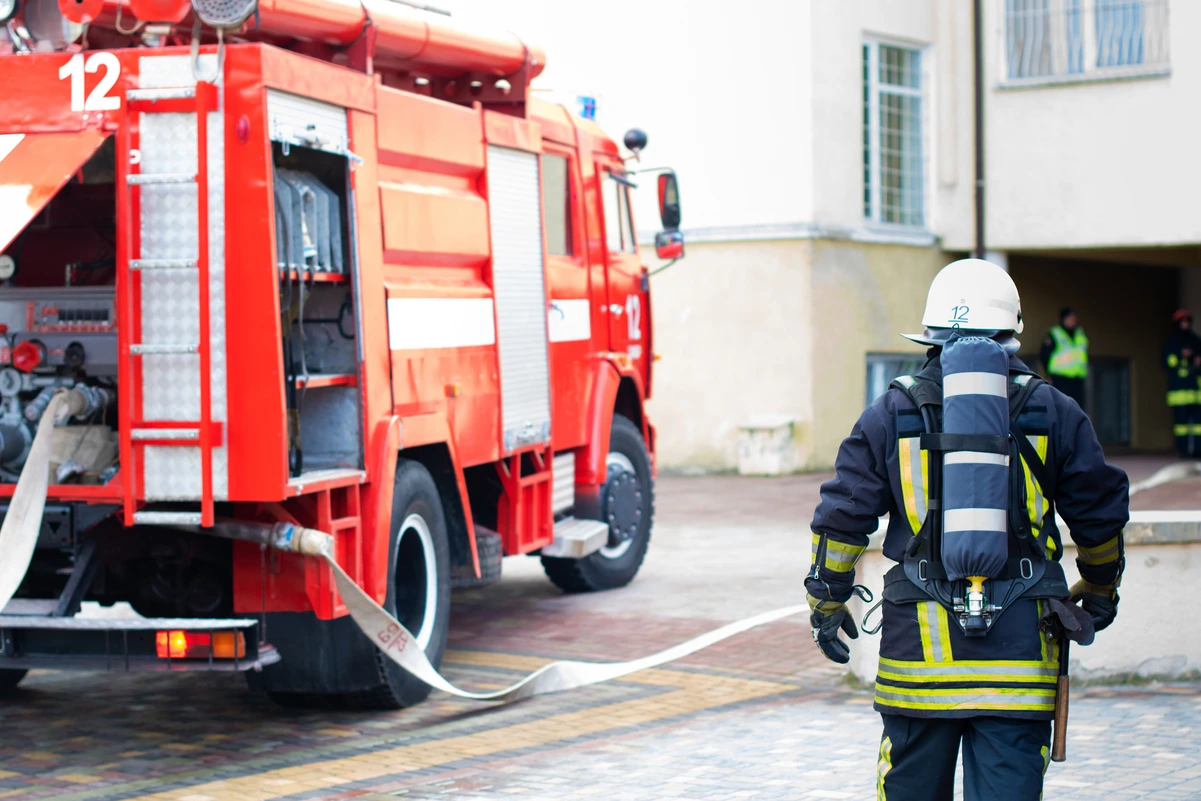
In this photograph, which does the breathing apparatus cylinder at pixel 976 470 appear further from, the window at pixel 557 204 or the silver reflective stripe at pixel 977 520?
the window at pixel 557 204

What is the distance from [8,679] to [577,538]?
322cm

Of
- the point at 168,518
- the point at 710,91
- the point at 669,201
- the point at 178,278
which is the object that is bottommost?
the point at 168,518

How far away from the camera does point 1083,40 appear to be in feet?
65.0

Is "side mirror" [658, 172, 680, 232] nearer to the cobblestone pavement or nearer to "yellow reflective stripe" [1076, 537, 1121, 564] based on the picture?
the cobblestone pavement

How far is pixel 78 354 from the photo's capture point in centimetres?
730

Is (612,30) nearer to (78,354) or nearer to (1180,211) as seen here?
(1180,211)

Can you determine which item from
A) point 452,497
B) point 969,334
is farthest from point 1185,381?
point 969,334

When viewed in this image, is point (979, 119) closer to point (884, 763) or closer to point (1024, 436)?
point (1024, 436)

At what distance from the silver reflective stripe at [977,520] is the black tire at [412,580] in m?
3.74

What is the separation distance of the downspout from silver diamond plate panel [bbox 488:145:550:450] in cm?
1217

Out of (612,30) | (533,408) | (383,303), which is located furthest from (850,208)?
(383,303)

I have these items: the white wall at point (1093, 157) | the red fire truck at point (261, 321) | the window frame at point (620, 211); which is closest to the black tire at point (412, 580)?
the red fire truck at point (261, 321)

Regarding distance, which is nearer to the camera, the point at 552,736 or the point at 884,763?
the point at 884,763

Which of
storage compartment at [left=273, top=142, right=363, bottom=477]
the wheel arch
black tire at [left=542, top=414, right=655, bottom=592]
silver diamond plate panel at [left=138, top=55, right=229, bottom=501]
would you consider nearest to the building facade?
black tire at [left=542, top=414, right=655, bottom=592]
